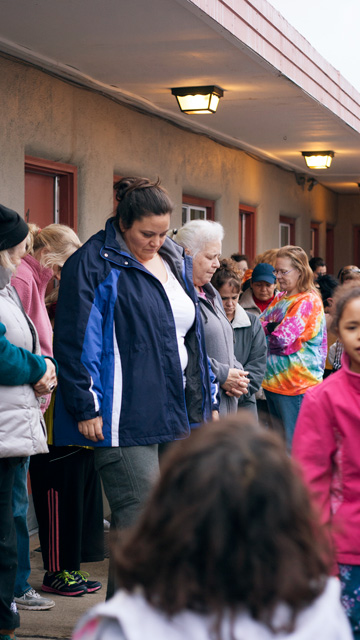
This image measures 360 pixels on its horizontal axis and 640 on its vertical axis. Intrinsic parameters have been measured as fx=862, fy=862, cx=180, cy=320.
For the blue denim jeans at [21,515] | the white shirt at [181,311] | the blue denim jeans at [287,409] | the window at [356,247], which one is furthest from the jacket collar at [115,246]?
the window at [356,247]

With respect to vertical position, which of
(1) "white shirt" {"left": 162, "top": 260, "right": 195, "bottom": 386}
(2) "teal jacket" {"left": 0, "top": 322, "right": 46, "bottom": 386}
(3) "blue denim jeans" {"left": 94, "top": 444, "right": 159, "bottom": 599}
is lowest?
(3) "blue denim jeans" {"left": 94, "top": 444, "right": 159, "bottom": 599}

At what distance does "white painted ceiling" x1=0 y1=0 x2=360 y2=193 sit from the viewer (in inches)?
187

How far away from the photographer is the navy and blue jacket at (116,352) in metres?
3.25

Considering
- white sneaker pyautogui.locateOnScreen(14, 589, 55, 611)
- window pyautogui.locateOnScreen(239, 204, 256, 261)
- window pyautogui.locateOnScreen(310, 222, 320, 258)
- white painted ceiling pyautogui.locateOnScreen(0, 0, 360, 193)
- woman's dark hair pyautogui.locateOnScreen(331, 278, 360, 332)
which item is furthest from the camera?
window pyautogui.locateOnScreen(310, 222, 320, 258)

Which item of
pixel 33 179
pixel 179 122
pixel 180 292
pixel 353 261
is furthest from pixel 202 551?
pixel 353 261

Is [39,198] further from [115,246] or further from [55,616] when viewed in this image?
[55,616]

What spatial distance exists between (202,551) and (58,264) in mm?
3205

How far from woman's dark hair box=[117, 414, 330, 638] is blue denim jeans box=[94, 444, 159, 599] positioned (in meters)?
1.90

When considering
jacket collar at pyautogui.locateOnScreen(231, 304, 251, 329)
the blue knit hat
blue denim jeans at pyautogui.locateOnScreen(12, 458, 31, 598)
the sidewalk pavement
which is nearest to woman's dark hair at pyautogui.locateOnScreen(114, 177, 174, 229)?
blue denim jeans at pyautogui.locateOnScreen(12, 458, 31, 598)

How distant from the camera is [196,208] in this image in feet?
30.5

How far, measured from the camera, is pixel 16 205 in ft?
18.1

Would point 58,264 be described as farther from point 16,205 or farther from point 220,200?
point 220,200

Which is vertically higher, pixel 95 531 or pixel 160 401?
pixel 160 401

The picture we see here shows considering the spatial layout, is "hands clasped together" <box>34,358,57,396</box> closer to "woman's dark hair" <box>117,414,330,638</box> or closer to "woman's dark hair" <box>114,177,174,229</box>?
"woman's dark hair" <box>114,177,174,229</box>
